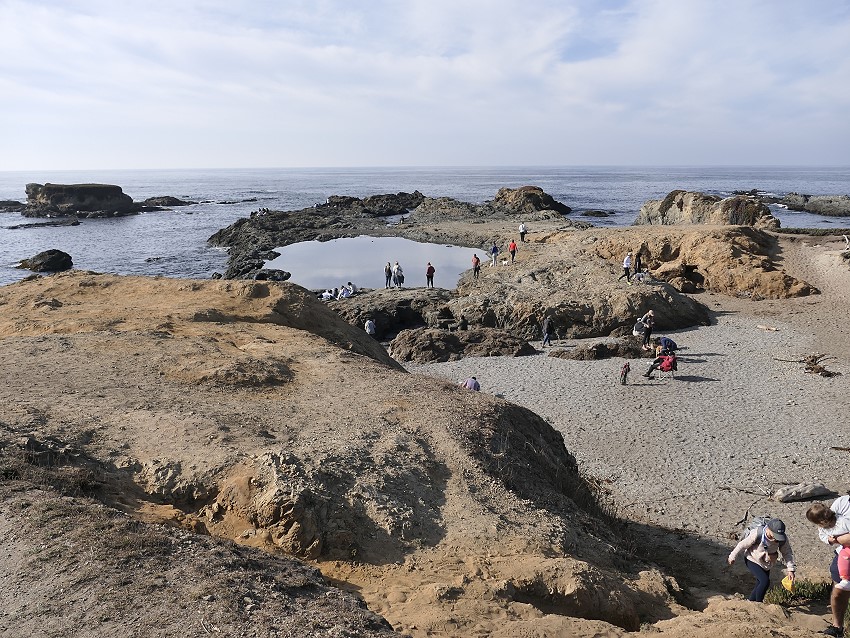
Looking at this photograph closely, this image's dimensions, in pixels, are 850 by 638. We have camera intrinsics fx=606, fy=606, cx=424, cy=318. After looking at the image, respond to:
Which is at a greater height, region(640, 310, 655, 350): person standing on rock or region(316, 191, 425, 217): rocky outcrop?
region(316, 191, 425, 217): rocky outcrop

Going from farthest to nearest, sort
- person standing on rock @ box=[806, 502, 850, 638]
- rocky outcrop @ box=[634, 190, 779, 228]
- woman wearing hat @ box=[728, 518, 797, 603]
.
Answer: rocky outcrop @ box=[634, 190, 779, 228] < woman wearing hat @ box=[728, 518, 797, 603] < person standing on rock @ box=[806, 502, 850, 638]

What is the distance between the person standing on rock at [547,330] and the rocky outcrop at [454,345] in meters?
1.18

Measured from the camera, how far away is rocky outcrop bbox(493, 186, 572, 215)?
66.4 meters

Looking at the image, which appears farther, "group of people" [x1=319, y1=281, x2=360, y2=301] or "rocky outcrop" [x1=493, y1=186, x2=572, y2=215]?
"rocky outcrop" [x1=493, y1=186, x2=572, y2=215]

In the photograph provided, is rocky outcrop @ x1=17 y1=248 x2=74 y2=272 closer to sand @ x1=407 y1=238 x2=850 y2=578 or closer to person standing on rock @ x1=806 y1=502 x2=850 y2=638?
sand @ x1=407 y1=238 x2=850 y2=578

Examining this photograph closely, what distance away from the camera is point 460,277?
3709 cm

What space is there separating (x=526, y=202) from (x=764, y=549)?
62.8 metres

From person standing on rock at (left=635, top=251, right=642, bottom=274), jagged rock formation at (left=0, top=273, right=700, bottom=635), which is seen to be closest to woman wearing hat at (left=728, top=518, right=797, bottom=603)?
jagged rock formation at (left=0, top=273, right=700, bottom=635)

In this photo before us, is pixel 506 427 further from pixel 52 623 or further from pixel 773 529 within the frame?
pixel 52 623

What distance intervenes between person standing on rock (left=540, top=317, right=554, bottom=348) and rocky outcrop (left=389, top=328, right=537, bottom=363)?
3.89 ft

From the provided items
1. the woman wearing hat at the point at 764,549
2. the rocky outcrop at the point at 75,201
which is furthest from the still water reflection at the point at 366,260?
the rocky outcrop at the point at 75,201

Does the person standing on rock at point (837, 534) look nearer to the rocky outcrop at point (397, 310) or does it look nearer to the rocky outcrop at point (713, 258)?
the rocky outcrop at point (397, 310)

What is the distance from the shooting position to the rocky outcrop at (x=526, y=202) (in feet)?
218

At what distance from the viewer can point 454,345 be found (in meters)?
23.0
